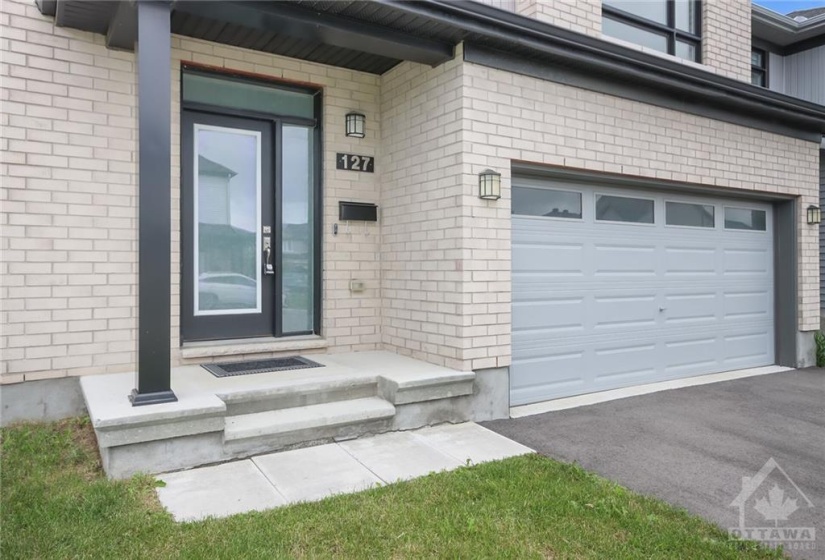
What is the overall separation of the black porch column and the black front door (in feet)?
4.44

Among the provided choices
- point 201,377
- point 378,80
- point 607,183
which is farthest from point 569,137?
point 201,377

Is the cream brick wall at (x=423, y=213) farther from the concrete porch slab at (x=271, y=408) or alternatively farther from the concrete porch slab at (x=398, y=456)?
the concrete porch slab at (x=398, y=456)

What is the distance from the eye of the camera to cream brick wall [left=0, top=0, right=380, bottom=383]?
4.12 m

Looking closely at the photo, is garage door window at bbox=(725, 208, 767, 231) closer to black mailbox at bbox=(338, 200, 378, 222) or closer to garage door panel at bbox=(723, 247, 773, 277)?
garage door panel at bbox=(723, 247, 773, 277)

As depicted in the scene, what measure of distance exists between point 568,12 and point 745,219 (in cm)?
383

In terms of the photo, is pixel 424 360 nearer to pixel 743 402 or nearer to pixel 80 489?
pixel 80 489

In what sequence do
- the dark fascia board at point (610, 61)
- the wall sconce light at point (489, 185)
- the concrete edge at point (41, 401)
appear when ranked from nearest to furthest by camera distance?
the concrete edge at point (41, 401), the dark fascia board at point (610, 61), the wall sconce light at point (489, 185)

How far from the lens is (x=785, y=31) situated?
8.96 m

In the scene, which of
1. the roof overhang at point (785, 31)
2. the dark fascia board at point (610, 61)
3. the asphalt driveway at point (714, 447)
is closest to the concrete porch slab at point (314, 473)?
the asphalt driveway at point (714, 447)

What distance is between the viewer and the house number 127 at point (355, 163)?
18.2 ft

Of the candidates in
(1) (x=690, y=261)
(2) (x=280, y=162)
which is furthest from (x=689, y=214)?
(2) (x=280, y=162)

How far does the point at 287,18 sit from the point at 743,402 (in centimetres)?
545

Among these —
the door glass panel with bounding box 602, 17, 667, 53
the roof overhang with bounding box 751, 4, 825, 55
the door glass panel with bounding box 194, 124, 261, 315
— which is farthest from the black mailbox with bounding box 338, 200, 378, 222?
the roof overhang with bounding box 751, 4, 825, 55

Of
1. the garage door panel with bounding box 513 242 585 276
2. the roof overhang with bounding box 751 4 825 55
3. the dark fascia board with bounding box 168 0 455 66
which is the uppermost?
the roof overhang with bounding box 751 4 825 55
